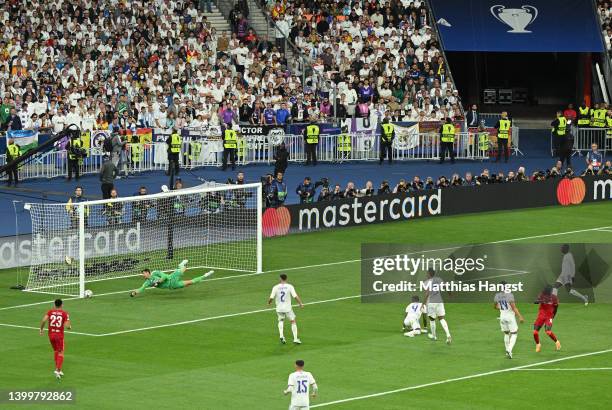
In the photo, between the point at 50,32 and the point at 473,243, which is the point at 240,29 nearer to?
the point at 50,32

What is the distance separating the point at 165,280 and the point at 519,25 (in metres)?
33.8

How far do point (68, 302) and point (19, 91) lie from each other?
18.6 meters

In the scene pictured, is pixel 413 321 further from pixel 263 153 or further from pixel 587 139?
pixel 587 139

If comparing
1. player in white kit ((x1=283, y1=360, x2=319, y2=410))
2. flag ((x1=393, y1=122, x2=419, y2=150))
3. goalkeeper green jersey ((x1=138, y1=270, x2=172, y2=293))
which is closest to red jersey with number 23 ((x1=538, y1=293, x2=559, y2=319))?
player in white kit ((x1=283, y1=360, x2=319, y2=410))

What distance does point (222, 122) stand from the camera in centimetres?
5734

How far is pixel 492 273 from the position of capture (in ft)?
132

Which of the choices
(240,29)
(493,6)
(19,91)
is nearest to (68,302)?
(19,91)

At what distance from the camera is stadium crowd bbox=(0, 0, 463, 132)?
55000 millimetres

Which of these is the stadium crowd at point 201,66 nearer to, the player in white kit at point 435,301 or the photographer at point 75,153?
the photographer at point 75,153

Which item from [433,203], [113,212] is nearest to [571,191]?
[433,203]

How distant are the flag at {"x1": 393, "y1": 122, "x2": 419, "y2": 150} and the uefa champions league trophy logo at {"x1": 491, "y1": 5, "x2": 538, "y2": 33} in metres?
9.73

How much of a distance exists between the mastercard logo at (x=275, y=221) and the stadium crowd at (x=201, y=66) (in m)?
9.07

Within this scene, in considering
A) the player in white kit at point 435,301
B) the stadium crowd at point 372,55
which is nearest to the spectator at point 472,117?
the stadium crowd at point 372,55

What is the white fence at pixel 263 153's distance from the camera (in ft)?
171
